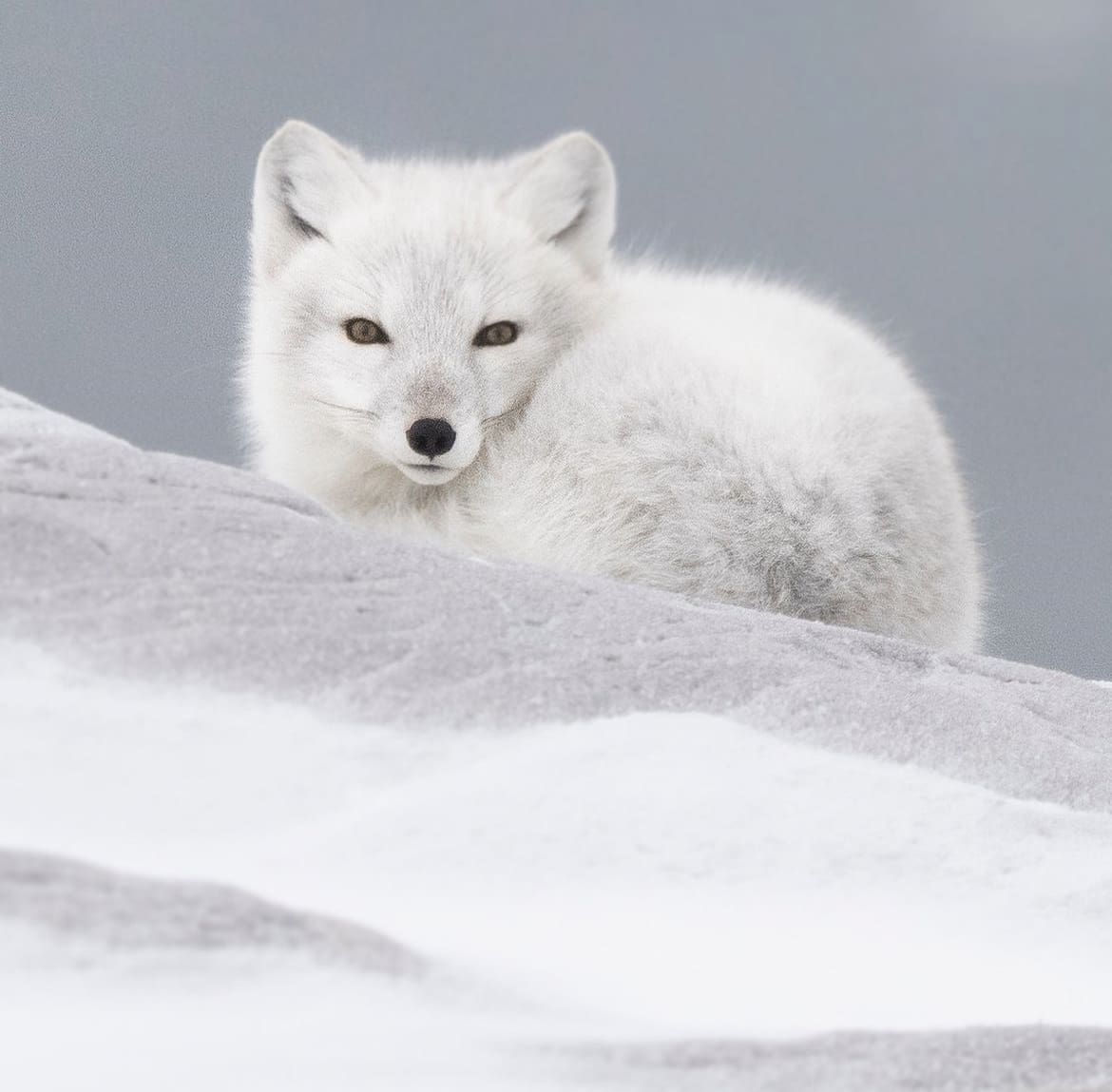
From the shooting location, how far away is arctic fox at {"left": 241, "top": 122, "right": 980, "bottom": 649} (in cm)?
118

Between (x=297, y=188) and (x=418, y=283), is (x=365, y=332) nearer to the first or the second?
(x=418, y=283)

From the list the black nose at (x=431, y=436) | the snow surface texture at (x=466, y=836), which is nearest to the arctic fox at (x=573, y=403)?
the black nose at (x=431, y=436)

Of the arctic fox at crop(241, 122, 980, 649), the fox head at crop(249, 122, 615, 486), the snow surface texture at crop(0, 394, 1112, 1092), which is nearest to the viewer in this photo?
the snow surface texture at crop(0, 394, 1112, 1092)

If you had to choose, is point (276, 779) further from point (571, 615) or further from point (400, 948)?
point (571, 615)

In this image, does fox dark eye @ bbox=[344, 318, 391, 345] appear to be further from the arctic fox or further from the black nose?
the black nose

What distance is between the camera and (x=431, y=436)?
4.12 feet

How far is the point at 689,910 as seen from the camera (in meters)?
0.64

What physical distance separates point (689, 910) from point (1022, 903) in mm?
202

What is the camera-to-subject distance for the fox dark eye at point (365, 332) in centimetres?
135

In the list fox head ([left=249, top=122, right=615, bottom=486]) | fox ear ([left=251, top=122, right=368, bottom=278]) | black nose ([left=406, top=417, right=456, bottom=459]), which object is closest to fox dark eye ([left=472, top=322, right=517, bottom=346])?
fox head ([left=249, top=122, right=615, bottom=486])

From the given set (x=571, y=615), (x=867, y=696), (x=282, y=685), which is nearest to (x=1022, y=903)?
(x=867, y=696)

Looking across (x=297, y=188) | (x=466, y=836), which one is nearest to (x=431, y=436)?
(x=297, y=188)

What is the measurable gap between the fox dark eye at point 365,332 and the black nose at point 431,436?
125 millimetres

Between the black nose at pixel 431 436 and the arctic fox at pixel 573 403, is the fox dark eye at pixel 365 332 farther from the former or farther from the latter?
the black nose at pixel 431 436
